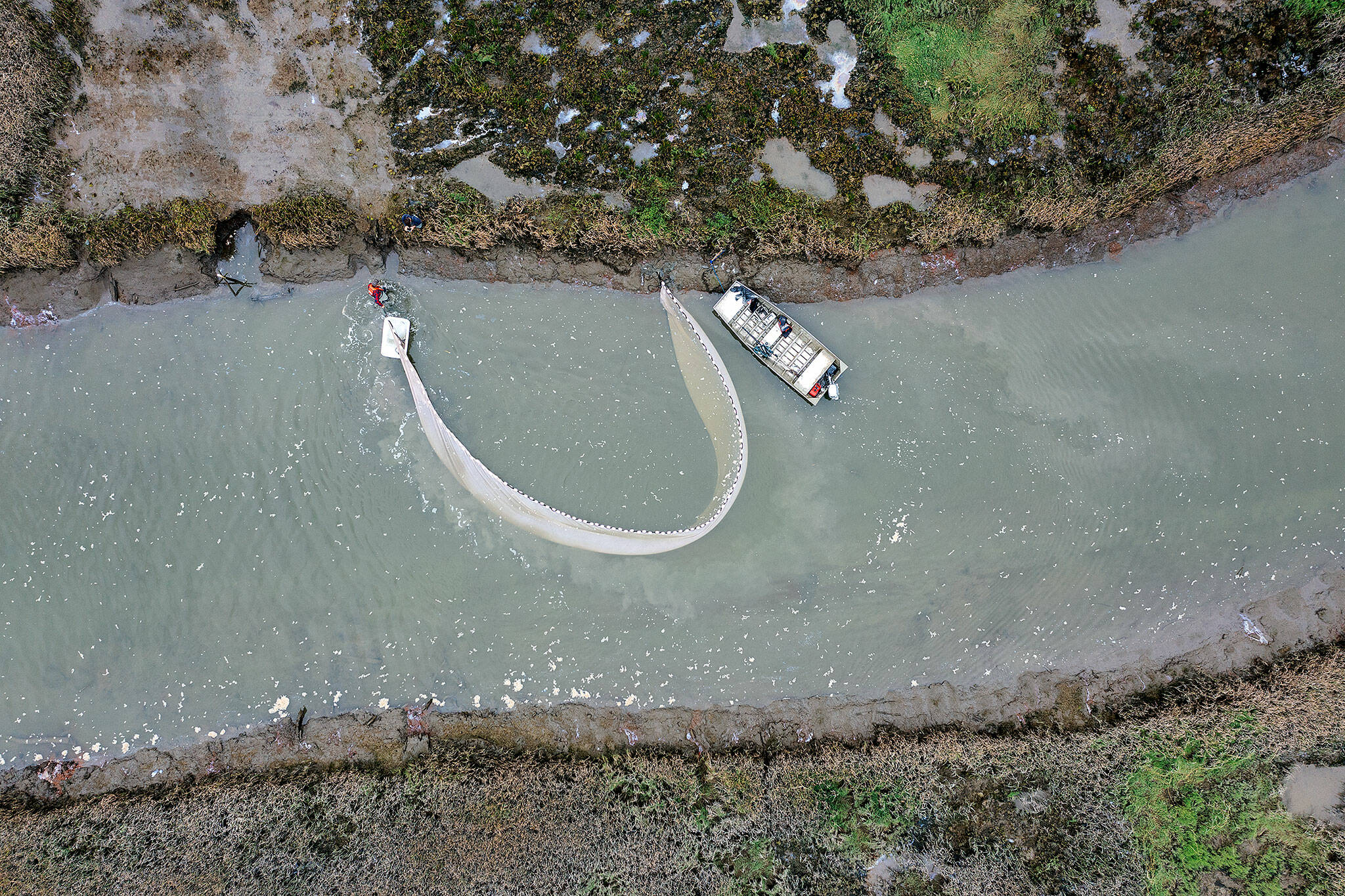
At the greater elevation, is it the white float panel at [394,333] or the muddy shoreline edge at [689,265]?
the muddy shoreline edge at [689,265]

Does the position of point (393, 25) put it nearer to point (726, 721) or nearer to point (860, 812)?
point (726, 721)

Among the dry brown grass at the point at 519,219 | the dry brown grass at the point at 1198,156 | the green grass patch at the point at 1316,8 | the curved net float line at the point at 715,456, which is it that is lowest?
the curved net float line at the point at 715,456

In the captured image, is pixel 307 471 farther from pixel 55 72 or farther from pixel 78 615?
pixel 55 72

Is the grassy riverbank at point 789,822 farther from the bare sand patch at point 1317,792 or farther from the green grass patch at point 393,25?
the green grass patch at point 393,25

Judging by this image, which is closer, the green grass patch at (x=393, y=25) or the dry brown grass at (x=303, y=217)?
the green grass patch at (x=393, y=25)

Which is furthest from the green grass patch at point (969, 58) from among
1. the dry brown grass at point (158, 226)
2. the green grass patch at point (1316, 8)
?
the dry brown grass at point (158, 226)

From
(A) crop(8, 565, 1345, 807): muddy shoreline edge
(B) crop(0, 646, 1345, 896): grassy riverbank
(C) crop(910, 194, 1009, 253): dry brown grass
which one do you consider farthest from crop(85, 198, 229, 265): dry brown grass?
(C) crop(910, 194, 1009, 253): dry brown grass

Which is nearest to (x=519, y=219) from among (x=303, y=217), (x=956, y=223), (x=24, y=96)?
(x=303, y=217)

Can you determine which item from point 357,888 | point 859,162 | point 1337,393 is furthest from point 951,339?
point 357,888
